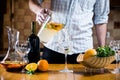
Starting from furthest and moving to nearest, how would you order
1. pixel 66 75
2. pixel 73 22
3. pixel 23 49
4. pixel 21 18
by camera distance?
pixel 21 18 → pixel 73 22 → pixel 23 49 → pixel 66 75

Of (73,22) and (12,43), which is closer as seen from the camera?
(12,43)

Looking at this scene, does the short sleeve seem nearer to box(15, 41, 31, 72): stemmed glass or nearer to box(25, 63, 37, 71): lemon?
box(15, 41, 31, 72): stemmed glass

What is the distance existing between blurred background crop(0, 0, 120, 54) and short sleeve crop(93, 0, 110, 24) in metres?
1.93

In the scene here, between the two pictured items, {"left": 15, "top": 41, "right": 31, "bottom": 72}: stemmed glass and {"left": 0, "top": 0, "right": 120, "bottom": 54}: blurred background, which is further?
{"left": 0, "top": 0, "right": 120, "bottom": 54}: blurred background

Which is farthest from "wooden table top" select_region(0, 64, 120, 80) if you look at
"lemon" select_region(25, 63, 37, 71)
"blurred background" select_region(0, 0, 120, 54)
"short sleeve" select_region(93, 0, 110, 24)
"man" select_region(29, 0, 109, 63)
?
"blurred background" select_region(0, 0, 120, 54)

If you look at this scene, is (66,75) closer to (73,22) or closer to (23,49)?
(23,49)

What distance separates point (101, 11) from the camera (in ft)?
6.96

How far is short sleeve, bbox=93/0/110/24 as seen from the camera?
209 centimetres

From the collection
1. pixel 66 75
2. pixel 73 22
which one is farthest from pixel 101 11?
pixel 66 75

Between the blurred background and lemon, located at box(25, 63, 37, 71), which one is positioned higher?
the blurred background

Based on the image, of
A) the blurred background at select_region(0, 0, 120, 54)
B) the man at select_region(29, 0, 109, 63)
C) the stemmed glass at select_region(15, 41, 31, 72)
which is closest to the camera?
the stemmed glass at select_region(15, 41, 31, 72)

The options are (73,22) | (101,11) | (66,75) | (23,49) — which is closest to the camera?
(66,75)

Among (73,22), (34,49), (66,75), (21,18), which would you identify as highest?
(21,18)

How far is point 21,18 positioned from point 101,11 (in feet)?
7.23
